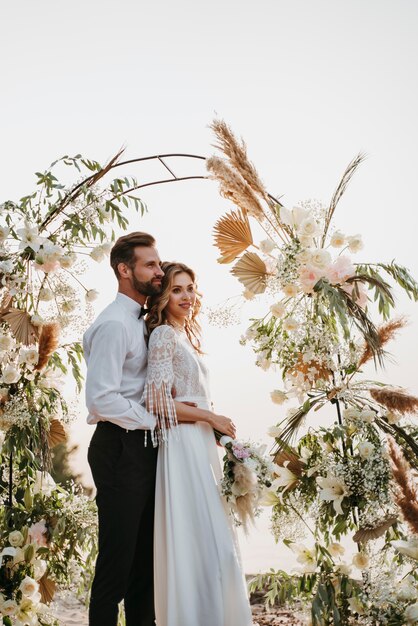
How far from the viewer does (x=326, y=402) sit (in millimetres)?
3551

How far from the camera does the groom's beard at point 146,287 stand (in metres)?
3.54

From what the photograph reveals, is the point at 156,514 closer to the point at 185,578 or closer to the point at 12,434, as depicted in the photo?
the point at 185,578

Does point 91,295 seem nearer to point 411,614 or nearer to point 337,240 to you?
point 337,240

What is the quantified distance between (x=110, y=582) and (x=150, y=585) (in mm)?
324

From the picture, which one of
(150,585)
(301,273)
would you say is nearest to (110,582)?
(150,585)

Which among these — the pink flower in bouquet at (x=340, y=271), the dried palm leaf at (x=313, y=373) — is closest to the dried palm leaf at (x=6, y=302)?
the dried palm leaf at (x=313, y=373)

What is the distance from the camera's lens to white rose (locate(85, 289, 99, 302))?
4.22 metres

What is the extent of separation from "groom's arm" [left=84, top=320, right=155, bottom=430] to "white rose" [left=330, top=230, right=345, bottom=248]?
1.17m

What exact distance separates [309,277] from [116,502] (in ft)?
4.65

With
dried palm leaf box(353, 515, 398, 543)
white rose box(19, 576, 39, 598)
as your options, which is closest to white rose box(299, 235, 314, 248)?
dried palm leaf box(353, 515, 398, 543)

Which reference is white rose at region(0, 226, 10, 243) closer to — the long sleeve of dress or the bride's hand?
the long sleeve of dress

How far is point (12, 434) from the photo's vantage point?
4035 millimetres

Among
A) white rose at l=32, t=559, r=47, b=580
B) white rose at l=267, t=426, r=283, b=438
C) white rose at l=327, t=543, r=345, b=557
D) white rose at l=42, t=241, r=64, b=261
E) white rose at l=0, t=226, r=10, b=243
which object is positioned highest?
white rose at l=0, t=226, r=10, b=243

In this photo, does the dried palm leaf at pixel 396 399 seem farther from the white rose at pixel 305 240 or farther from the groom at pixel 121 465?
the groom at pixel 121 465
